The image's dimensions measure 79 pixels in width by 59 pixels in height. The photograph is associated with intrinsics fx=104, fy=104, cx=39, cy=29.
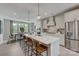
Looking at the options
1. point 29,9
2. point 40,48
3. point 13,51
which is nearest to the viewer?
point 40,48

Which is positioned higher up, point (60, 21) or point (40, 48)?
point (60, 21)

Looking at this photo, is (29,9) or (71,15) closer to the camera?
(29,9)

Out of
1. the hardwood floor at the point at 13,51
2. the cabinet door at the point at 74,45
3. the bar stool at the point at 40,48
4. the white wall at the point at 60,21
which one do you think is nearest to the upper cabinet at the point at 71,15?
the white wall at the point at 60,21

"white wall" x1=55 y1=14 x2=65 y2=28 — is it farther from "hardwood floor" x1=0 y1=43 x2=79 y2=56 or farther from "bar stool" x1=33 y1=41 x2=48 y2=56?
"bar stool" x1=33 y1=41 x2=48 y2=56

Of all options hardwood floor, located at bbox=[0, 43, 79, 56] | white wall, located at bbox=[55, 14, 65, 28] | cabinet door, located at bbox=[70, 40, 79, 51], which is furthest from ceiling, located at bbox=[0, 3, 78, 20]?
cabinet door, located at bbox=[70, 40, 79, 51]

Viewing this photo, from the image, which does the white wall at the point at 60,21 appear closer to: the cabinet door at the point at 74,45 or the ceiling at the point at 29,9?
the ceiling at the point at 29,9

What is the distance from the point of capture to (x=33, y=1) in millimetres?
3410

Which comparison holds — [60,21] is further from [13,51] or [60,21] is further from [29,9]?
[13,51]

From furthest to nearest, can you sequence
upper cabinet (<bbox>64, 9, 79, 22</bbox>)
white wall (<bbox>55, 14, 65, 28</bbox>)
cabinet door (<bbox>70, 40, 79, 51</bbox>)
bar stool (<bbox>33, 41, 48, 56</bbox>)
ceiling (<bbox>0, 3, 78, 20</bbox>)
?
white wall (<bbox>55, 14, 65, 28</bbox>)
upper cabinet (<bbox>64, 9, 79, 22</bbox>)
cabinet door (<bbox>70, 40, 79, 51</bbox>)
ceiling (<bbox>0, 3, 78, 20</bbox>)
bar stool (<bbox>33, 41, 48, 56</bbox>)

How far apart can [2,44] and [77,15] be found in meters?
3.24

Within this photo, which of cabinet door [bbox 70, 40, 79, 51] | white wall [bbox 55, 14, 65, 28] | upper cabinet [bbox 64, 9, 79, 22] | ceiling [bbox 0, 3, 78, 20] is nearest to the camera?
ceiling [bbox 0, 3, 78, 20]

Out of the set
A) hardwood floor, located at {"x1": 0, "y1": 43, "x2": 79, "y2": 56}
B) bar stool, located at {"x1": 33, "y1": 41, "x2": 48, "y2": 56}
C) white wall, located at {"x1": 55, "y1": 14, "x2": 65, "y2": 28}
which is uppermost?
white wall, located at {"x1": 55, "y1": 14, "x2": 65, "y2": 28}

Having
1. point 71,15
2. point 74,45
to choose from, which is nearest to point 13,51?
point 74,45

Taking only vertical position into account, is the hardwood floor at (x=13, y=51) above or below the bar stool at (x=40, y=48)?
below
